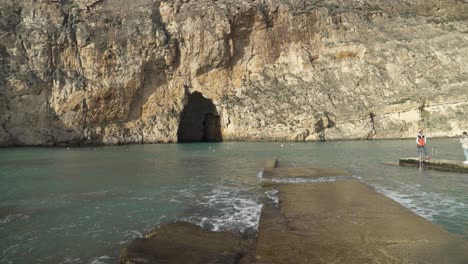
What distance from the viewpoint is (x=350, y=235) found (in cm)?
585

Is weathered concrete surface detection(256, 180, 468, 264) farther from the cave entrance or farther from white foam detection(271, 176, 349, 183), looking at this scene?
the cave entrance

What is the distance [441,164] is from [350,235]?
36.2 ft

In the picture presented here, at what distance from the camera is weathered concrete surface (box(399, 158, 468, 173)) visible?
13948mm

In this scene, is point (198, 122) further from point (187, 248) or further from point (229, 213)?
point (187, 248)

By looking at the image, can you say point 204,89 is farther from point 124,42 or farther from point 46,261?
point 46,261

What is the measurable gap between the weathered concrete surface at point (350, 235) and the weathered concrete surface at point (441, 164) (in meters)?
7.12

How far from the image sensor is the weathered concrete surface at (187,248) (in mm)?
5008

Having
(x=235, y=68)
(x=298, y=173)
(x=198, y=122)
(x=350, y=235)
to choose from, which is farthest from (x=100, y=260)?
(x=198, y=122)

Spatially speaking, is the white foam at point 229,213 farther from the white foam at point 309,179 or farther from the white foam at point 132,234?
the white foam at point 309,179

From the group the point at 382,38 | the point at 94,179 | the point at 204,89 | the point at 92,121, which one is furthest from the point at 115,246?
the point at 382,38

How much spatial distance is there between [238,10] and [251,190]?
41.0m

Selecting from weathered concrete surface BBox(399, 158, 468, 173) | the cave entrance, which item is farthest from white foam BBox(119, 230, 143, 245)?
the cave entrance

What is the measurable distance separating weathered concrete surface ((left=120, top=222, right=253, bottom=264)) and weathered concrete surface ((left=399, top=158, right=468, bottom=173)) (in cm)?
1125

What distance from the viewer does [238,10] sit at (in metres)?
48.2
